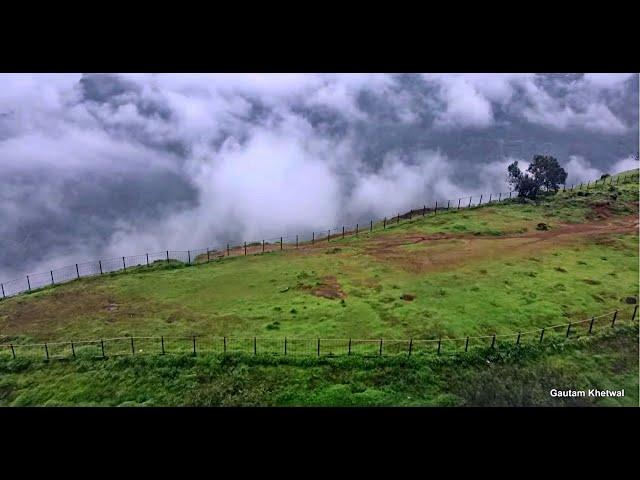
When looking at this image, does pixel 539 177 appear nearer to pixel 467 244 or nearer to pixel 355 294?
pixel 467 244

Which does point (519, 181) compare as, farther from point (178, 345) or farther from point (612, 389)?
point (178, 345)

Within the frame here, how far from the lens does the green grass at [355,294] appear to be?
32.5m

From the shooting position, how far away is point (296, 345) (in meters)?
29.5

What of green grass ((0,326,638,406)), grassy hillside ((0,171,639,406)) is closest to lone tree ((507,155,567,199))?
grassy hillside ((0,171,639,406))

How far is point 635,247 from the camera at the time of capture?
48.1 metres

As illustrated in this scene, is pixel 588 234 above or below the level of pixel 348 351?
above

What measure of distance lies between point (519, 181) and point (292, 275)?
48.7 metres

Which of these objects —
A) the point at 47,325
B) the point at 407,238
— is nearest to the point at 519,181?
the point at 407,238

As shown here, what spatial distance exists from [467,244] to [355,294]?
1915cm

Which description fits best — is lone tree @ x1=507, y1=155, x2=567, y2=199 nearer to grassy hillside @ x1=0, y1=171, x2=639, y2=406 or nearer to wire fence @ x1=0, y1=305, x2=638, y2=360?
grassy hillside @ x1=0, y1=171, x2=639, y2=406

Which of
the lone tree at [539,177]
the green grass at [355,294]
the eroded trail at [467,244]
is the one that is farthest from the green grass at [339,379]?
the lone tree at [539,177]

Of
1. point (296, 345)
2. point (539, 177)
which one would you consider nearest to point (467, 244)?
point (296, 345)

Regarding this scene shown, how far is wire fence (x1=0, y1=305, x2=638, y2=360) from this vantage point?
28.3 meters

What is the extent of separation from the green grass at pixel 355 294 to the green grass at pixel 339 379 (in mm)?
3666
